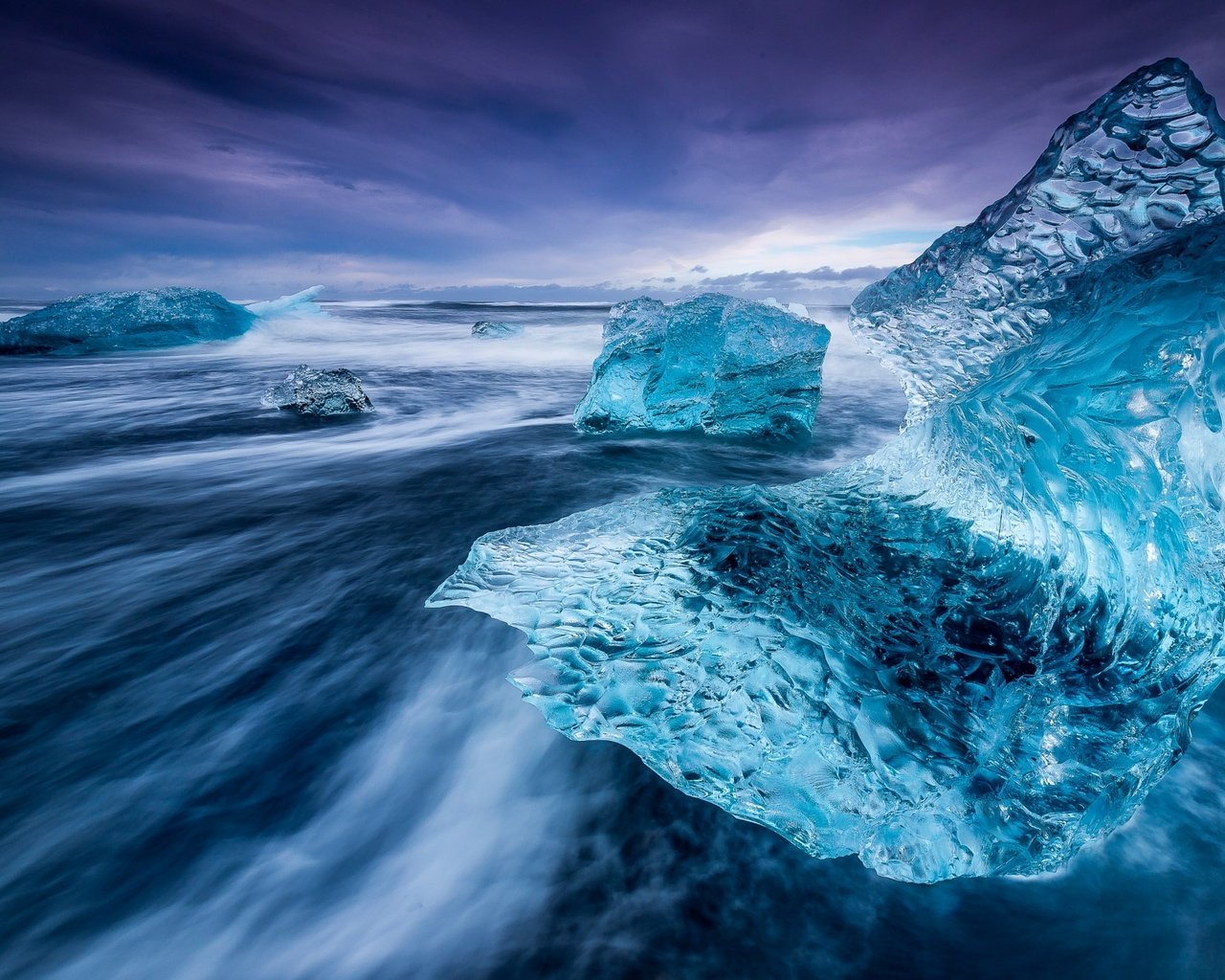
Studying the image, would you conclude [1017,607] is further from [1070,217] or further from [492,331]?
[492,331]

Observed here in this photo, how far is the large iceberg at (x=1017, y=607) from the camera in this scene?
1.49 metres

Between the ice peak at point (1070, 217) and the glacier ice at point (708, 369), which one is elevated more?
the ice peak at point (1070, 217)

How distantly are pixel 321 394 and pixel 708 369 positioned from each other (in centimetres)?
506

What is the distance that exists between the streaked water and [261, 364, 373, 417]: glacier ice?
3.74 metres

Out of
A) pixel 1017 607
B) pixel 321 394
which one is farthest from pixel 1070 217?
pixel 321 394

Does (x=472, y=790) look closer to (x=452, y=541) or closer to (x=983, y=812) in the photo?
(x=983, y=812)

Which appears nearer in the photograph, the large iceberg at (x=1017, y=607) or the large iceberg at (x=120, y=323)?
the large iceberg at (x=1017, y=607)

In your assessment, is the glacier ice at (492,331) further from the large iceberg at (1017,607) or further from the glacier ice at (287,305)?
the large iceberg at (1017,607)

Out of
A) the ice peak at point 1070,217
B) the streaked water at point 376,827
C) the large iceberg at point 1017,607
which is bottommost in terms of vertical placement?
the streaked water at point 376,827

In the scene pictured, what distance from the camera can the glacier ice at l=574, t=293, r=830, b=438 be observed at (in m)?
5.70

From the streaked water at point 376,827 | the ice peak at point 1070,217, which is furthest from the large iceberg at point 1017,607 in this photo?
the streaked water at point 376,827

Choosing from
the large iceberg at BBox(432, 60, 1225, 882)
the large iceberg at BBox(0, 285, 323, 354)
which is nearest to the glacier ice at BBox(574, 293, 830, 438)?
the large iceberg at BBox(432, 60, 1225, 882)

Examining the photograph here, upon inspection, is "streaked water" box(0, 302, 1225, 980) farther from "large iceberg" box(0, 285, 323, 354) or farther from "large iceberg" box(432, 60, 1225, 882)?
"large iceberg" box(0, 285, 323, 354)

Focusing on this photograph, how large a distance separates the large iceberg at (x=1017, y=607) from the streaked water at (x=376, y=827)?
197 millimetres
